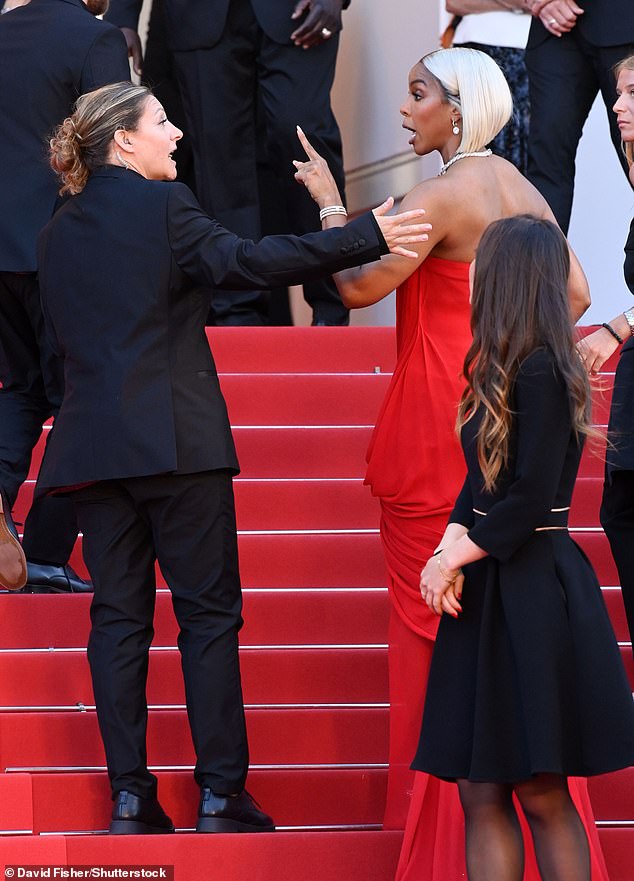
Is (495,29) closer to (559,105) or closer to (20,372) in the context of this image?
(559,105)

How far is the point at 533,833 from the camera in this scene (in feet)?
10.0

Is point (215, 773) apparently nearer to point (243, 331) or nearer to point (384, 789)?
point (384, 789)

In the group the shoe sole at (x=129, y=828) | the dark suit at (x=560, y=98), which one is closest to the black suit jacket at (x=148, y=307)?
the shoe sole at (x=129, y=828)

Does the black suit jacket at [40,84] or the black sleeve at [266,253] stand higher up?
the black suit jacket at [40,84]

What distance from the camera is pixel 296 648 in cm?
462

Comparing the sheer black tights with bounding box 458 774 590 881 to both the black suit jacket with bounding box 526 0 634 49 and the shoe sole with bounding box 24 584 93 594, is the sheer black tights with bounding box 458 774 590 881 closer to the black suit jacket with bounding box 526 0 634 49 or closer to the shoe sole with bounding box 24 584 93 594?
the shoe sole with bounding box 24 584 93 594

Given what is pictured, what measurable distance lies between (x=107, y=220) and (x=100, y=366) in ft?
1.09

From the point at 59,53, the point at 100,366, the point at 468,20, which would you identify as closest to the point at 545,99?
the point at 468,20

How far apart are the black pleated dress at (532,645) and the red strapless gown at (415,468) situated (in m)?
0.61

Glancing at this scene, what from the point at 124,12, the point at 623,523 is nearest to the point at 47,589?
the point at 623,523

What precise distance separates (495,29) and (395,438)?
3.74 meters

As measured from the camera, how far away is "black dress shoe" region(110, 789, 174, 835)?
3.71 m

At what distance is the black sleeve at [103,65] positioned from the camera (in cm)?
489

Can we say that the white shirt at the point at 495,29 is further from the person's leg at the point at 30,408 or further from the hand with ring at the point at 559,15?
the person's leg at the point at 30,408
